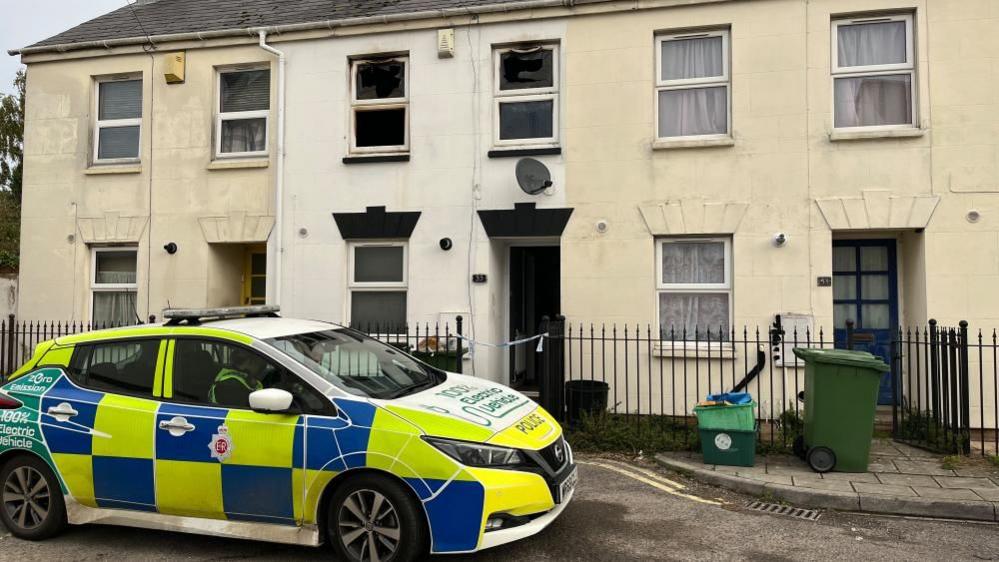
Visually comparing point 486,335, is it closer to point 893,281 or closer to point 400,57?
point 400,57

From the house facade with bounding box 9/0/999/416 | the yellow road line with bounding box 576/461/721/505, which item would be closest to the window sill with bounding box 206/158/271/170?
the house facade with bounding box 9/0/999/416

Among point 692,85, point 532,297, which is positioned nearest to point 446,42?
point 692,85

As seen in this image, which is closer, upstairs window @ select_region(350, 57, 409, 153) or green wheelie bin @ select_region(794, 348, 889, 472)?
green wheelie bin @ select_region(794, 348, 889, 472)

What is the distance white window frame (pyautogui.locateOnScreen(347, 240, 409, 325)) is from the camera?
31.0 ft

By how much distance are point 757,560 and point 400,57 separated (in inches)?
313

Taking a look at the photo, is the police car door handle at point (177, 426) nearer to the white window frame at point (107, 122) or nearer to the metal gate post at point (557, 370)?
the metal gate post at point (557, 370)

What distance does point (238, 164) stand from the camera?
9898 mm

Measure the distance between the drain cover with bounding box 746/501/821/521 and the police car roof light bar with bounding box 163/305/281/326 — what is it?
4.27m

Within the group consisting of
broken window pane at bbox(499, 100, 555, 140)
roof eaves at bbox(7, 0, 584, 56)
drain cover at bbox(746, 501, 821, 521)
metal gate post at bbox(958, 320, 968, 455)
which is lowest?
drain cover at bbox(746, 501, 821, 521)

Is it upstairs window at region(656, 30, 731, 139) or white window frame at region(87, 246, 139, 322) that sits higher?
upstairs window at region(656, 30, 731, 139)

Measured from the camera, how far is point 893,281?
859cm

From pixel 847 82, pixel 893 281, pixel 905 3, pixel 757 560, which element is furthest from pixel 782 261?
pixel 757 560

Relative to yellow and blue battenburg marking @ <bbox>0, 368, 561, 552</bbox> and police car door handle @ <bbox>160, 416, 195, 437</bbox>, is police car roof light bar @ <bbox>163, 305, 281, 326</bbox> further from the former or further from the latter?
police car door handle @ <bbox>160, 416, 195, 437</bbox>

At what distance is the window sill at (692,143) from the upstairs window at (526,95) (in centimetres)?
138
